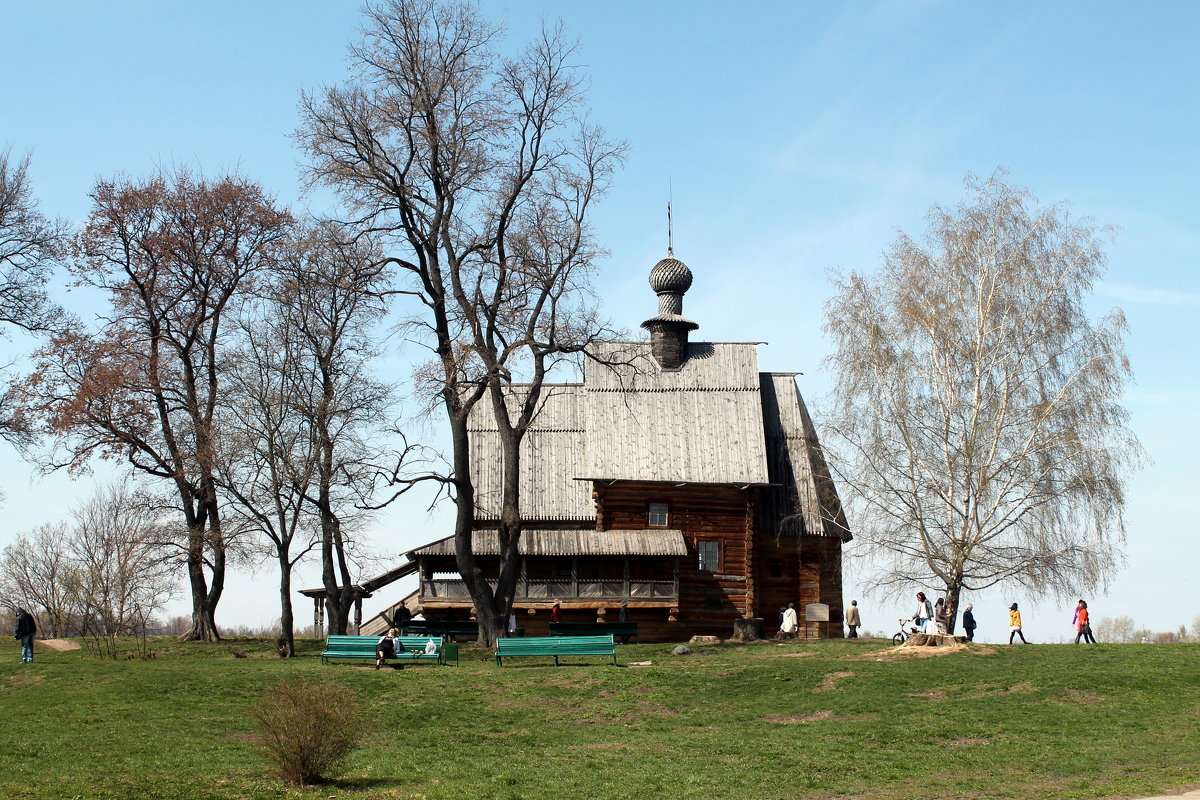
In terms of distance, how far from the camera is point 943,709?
21375mm

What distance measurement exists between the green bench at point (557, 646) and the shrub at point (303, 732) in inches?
464

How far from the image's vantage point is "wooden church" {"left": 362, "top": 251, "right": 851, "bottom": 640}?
3822cm

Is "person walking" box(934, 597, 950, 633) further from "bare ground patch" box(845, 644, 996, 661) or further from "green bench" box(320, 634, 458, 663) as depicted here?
"green bench" box(320, 634, 458, 663)

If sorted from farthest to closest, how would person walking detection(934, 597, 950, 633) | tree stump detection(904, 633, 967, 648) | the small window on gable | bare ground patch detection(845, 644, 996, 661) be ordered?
the small window on gable < person walking detection(934, 597, 950, 633) < tree stump detection(904, 633, 967, 648) < bare ground patch detection(845, 644, 996, 661)

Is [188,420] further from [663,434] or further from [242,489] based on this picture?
[663,434]

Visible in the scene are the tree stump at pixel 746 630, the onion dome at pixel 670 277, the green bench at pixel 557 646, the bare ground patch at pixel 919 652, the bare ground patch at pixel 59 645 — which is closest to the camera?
the bare ground patch at pixel 919 652

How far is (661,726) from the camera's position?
70.0 feet

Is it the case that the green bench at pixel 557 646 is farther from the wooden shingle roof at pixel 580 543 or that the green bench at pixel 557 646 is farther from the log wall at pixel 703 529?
the log wall at pixel 703 529

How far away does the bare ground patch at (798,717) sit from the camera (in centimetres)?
2147

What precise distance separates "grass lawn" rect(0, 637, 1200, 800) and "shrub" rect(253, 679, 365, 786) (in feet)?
1.13

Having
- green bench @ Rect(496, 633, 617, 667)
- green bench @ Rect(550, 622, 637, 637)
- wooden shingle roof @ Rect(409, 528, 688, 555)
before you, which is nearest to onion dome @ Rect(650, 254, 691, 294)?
wooden shingle roof @ Rect(409, 528, 688, 555)

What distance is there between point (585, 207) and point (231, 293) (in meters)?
13.4

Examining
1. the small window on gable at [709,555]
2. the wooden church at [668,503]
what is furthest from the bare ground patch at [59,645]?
the small window on gable at [709,555]

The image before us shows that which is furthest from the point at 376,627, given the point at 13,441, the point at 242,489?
the point at 13,441
